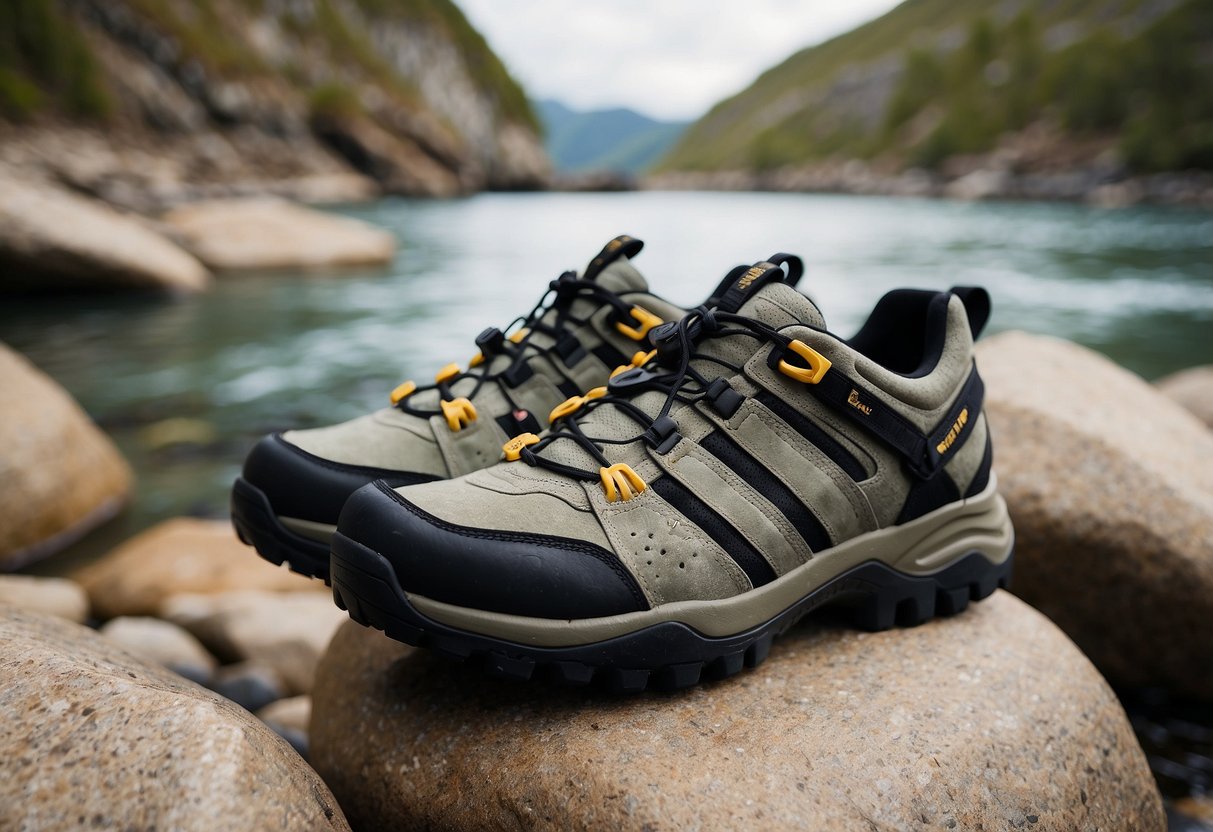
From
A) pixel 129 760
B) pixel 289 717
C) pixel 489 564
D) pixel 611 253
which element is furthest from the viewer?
pixel 289 717

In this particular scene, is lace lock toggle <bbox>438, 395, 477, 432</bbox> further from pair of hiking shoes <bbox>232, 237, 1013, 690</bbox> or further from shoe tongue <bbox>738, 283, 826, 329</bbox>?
shoe tongue <bbox>738, 283, 826, 329</bbox>

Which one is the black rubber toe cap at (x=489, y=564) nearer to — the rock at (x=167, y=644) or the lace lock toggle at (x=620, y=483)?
the lace lock toggle at (x=620, y=483)

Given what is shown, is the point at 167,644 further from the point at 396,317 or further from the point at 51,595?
the point at 396,317

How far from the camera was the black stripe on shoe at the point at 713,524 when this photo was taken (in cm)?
175

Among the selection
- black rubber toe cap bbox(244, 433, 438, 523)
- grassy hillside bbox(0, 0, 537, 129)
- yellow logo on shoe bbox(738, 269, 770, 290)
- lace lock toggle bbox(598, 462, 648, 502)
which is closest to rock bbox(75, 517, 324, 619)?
black rubber toe cap bbox(244, 433, 438, 523)

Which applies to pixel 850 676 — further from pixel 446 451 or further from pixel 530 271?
pixel 530 271

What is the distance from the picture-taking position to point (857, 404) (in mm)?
1842

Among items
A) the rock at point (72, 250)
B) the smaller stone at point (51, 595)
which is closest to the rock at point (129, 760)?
the smaller stone at point (51, 595)

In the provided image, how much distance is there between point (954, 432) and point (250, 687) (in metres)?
2.74

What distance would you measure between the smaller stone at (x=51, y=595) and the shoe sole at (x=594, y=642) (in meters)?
2.53

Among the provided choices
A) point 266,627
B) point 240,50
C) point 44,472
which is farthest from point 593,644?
point 240,50

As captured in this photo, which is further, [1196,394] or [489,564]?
[1196,394]

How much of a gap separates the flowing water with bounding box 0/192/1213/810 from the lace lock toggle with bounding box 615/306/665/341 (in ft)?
1.23

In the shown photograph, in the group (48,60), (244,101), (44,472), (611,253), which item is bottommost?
(44,472)
